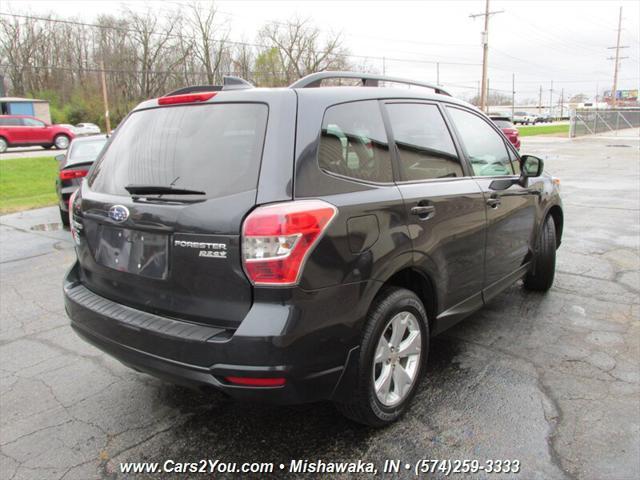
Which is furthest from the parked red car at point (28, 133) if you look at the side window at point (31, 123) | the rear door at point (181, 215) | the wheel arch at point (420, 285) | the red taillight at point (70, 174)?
the wheel arch at point (420, 285)

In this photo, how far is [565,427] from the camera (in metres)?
2.77

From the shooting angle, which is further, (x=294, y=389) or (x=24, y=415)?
(x=24, y=415)

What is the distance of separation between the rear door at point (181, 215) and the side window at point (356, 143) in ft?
0.99

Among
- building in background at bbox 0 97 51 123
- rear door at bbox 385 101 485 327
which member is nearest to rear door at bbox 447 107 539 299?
rear door at bbox 385 101 485 327

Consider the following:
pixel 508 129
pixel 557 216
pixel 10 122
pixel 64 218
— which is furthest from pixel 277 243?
pixel 10 122

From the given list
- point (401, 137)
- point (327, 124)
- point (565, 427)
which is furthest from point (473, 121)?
point (565, 427)

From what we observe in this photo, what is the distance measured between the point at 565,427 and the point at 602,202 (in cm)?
874

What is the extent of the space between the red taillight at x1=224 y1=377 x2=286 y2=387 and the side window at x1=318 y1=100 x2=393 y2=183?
965 millimetres

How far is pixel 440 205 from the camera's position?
2982 millimetres

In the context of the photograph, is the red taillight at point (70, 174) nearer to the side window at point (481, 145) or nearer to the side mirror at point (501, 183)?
the side window at point (481, 145)

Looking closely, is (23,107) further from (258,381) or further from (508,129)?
(258,381)

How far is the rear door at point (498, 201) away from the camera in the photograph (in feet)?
11.7

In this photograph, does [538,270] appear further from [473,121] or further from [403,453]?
[403,453]

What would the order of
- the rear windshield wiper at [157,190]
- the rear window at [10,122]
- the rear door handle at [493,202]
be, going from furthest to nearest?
1. the rear window at [10,122]
2. the rear door handle at [493,202]
3. the rear windshield wiper at [157,190]
